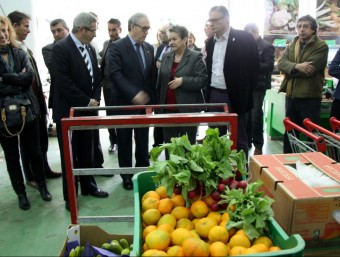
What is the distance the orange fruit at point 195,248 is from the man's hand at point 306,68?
267cm

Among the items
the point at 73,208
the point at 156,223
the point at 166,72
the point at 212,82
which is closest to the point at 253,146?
the point at 212,82

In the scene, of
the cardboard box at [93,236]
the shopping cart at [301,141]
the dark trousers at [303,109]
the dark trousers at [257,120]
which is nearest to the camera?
the cardboard box at [93,236]

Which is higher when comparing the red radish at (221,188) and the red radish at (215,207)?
the red radish at (221,188)

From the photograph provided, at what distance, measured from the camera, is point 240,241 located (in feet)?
3.96

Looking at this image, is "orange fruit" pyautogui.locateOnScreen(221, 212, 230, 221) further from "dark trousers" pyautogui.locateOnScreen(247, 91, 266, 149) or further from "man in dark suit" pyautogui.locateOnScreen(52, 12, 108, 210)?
"dark trousers" pyautogui.locateOnScreen(247, 91, 266, 149)

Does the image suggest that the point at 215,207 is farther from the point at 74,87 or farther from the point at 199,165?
the point at 74,87

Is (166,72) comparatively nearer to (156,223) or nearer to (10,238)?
(10,238)

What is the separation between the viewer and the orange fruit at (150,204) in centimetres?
144

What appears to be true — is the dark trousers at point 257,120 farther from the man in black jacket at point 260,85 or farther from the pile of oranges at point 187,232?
the pile of oranges at point 187,232

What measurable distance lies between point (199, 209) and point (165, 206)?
0.14m

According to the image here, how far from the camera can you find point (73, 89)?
2.80 meters

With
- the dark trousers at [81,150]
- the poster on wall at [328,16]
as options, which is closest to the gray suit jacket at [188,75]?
the dark trousers at [81,150]

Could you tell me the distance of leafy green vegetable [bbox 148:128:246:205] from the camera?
144cm

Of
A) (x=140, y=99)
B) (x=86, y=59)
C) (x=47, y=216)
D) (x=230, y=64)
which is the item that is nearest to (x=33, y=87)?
(x=86, y=59)
